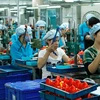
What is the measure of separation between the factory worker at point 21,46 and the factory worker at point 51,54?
0.73 m

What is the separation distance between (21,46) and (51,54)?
88cm

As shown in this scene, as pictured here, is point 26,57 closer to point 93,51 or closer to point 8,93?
point 8,93

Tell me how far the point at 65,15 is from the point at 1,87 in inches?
289

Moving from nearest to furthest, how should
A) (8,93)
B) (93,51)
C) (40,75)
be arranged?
1. (93,51)
2. (8,93)
3. (40,75)

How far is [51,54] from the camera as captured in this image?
3572mm

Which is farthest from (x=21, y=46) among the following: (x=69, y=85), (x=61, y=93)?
(x=61, y=93)

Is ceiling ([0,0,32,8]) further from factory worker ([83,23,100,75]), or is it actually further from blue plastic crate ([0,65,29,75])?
factory worker ([83,23,100,75])

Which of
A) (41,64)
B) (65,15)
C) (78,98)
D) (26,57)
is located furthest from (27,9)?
(78,98)

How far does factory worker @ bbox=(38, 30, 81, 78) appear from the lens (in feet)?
11.1

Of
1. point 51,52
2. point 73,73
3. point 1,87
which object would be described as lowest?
point 1,87

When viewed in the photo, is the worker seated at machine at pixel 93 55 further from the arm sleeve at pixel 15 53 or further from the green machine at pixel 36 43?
the arm sleeve at pixel 15 53

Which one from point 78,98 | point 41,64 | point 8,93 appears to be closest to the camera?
point 78,98

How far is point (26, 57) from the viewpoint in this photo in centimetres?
414

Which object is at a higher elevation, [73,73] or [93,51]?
[93,51]
